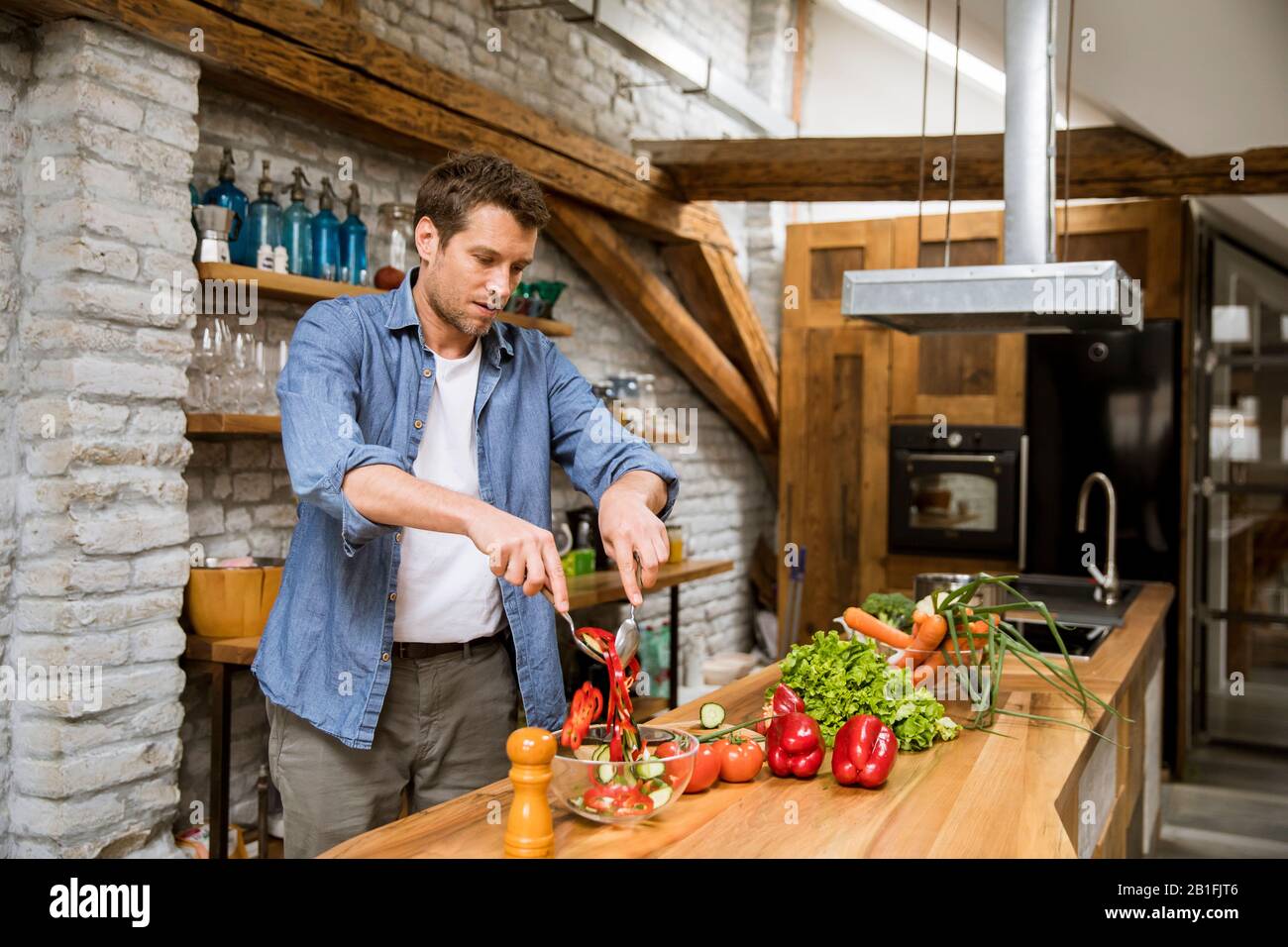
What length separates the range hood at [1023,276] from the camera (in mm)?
2828

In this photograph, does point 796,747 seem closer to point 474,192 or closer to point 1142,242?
point 474,192

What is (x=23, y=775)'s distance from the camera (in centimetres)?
283

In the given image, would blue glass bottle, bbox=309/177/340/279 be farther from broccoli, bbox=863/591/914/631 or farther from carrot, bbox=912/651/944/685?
carrot, bbox=912/651/944/685

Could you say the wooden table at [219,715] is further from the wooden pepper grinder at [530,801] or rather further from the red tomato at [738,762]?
the wooden pepper grinder at [530,801]

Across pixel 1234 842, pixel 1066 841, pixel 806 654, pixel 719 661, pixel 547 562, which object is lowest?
pixel 1234 842

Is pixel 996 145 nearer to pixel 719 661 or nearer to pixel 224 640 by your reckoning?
pixel 719 661

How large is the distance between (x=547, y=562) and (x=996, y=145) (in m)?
3.66

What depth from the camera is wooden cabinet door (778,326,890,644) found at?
6141 mm

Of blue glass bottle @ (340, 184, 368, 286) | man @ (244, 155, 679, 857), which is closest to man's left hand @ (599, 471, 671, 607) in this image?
man @ (244, 155, 679, 857)

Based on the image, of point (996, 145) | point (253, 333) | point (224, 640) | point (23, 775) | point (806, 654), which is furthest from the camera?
point (996, 145)

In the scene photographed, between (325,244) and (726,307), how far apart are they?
2.83 metres

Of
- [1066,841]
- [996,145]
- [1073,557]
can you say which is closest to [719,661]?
[1073,557]

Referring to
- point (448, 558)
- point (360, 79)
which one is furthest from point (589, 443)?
point (360, 79)

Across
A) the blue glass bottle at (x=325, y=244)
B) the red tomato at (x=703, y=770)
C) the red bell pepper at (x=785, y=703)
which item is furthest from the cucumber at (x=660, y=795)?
the blue glass bottle at (x=325, y=244)
